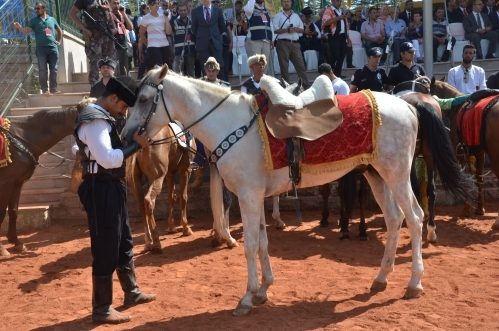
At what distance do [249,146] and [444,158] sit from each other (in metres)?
2.32

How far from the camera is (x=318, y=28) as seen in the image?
13625 mm

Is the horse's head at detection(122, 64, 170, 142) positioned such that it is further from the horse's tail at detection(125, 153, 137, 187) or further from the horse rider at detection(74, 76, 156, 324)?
the horse's tail at detection(125, 153, 137, 187)

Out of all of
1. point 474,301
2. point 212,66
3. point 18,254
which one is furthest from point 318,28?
point 474,301

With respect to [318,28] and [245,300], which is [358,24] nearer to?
[318,28]

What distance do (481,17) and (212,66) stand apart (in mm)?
8135

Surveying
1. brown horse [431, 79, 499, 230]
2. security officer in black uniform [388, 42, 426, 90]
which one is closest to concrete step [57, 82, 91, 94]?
security officer in black uniform [388, 42, 426, 90]

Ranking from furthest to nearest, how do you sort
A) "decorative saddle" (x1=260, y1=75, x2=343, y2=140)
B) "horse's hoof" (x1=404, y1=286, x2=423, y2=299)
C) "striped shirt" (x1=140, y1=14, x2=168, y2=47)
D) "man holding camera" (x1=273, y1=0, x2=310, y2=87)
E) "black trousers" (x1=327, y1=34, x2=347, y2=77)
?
"black trousers" (x1=327, y1=34, x2=347, y2=77)
"man holding camera" (x1=273, y1=0, x2=310, y2=87)
"striped shirt" (x1=140, y1=14, x2=168, y2=47)
"horse's hoof" (x1=404, y1=286, x2=423, y2=299)
"decorative saddle" (x1=260, y1=75, x2=343, y2=140)

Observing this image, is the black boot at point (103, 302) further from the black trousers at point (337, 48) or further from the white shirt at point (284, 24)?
the black trousers at point (337, 48)

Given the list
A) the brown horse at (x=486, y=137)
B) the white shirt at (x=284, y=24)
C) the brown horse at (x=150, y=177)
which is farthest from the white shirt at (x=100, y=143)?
the white shirt at (x=284, y=24)

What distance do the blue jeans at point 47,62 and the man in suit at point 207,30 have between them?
2.94 metres

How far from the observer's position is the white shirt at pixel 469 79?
11.6 m

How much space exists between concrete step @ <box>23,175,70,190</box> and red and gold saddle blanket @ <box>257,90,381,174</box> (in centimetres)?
636

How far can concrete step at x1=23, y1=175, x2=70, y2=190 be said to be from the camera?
37.0ft

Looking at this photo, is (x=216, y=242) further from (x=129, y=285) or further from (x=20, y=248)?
(x=20, y=248)
